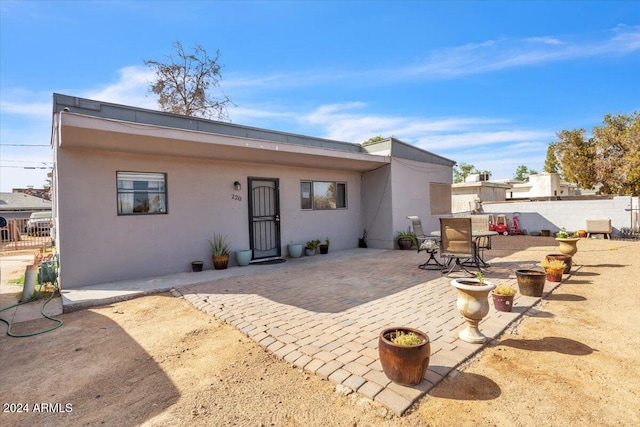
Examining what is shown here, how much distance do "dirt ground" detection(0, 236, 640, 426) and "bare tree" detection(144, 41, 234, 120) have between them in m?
13.8

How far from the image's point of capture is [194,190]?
6.77 m

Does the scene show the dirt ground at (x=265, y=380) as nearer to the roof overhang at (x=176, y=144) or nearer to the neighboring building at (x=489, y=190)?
the roof overhang at (x=176, y=144)

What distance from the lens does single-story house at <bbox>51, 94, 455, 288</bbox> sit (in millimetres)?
5426

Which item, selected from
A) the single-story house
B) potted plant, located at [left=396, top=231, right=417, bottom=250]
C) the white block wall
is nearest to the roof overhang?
the single-story house

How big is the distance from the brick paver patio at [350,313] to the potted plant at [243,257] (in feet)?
2.75

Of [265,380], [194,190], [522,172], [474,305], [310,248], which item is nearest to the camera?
[265,380]

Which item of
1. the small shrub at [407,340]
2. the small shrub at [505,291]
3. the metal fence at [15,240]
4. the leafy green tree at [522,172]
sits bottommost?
the small shrub at [505,291]

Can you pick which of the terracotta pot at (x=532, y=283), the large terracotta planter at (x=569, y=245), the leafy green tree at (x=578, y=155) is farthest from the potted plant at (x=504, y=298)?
the leafy green tree at (x=578, y=155)

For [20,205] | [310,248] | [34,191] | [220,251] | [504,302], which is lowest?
[504,302]

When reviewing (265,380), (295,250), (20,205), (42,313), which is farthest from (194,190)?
(20,205)

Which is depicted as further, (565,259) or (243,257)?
(243,257)

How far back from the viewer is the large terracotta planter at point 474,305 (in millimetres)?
2869

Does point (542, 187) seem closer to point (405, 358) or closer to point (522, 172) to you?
point (405, 358)

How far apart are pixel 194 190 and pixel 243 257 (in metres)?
1.83
